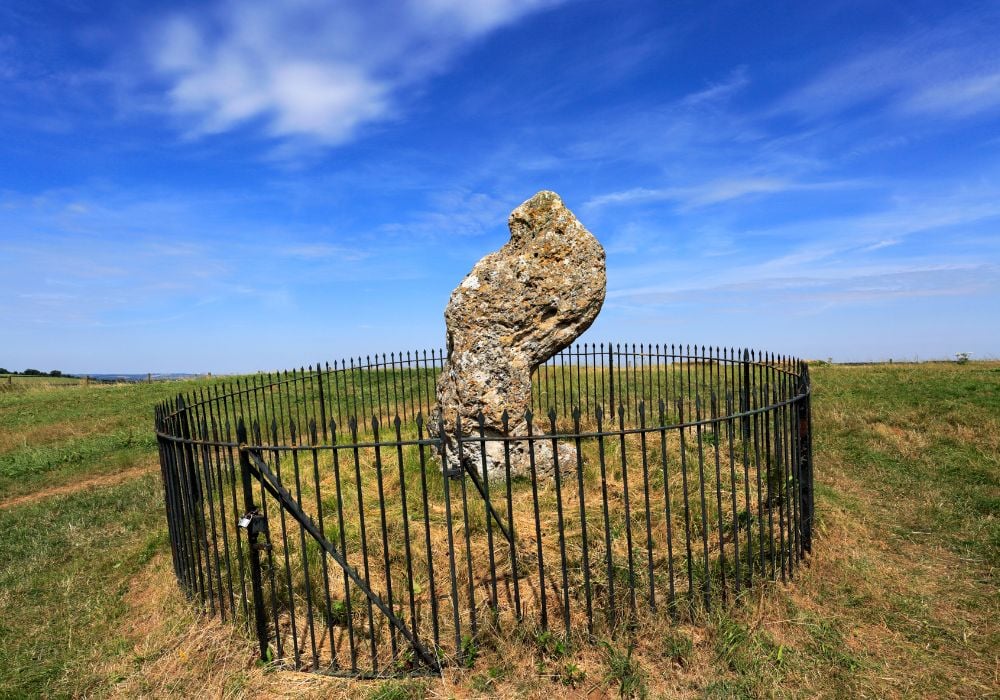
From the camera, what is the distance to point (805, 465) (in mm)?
6156

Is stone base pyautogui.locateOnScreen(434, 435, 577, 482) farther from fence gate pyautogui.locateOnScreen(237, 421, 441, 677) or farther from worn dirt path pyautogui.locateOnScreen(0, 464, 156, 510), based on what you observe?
worn dirt path pyautogui.locateOnScreen(0, 464, 156, 510)

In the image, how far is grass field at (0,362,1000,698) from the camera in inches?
159

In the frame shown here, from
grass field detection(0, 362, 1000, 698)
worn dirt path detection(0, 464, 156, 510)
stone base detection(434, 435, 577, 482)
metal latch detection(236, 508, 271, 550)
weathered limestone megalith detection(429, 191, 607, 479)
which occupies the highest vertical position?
weathered limestone megalith detection(429, 191, 607, 479)

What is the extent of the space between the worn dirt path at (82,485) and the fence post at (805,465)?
10.9 meters

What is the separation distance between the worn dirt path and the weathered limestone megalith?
6611 mm

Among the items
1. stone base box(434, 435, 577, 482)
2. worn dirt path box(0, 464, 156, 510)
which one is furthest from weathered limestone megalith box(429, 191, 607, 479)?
worn dirt path box(0, 464, 156, 510)

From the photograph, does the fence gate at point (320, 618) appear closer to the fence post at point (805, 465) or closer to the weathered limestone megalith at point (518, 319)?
the weathered limestone megalith at point (518, 319)

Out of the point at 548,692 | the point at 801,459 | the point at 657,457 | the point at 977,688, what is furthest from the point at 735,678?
the point at 657,457

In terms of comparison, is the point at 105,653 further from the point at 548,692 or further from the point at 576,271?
the point at 576,271

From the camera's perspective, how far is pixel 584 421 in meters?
12.0

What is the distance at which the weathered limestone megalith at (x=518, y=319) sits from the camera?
759 centimetres

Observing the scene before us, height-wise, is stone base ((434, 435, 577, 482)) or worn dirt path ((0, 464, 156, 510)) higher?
stone base ((434, 435, 577, 482))

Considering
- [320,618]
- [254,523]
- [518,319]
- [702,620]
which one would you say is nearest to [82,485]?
[320,618]

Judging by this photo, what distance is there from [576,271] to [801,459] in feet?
12.4
